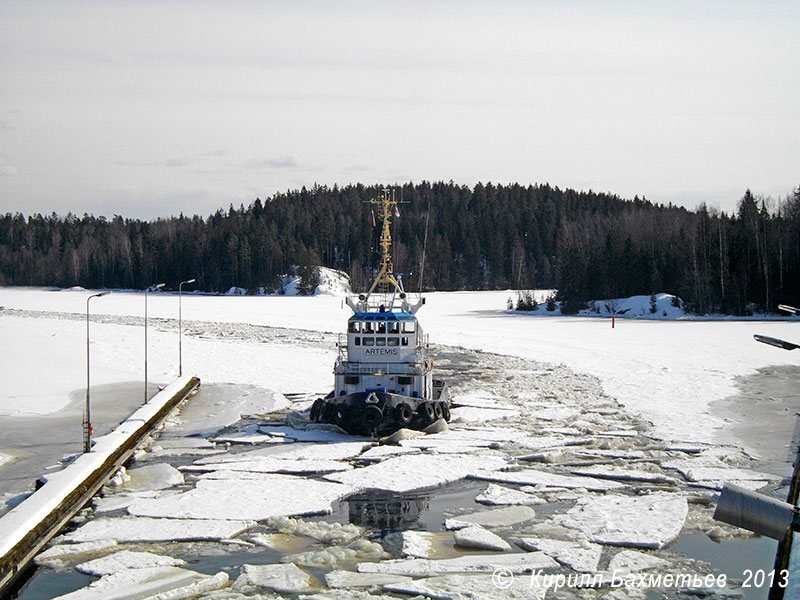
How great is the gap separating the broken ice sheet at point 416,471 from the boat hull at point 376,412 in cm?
234

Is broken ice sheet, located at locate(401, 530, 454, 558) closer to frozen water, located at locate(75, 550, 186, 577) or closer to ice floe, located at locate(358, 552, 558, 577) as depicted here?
ice floe, located at locate(358, 552, 558, 577)

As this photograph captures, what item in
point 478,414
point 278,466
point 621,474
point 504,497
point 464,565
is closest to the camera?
point 464,565

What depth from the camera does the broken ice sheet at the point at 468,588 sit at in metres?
11.0

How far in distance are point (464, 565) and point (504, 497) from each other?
3.83 metres

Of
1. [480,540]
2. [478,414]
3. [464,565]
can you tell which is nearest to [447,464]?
[480,540]

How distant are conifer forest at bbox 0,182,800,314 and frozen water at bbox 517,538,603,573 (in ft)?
206

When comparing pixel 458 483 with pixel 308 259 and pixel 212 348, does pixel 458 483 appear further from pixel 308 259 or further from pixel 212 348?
pixel 308 259

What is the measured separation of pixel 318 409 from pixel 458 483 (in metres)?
6.92

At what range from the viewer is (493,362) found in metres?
38.9

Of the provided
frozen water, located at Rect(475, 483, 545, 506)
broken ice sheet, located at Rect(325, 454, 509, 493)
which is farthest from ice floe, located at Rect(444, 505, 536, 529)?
broken ice sheet, located at Rect(325, 454, 509, 493)

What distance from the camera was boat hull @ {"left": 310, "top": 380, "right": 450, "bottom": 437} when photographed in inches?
847

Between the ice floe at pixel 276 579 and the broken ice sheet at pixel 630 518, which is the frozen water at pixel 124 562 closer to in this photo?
the ice floe at pixel 276 579

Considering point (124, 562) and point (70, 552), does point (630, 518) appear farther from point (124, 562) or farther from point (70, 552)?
point (70, 552)

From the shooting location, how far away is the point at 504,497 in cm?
1578
